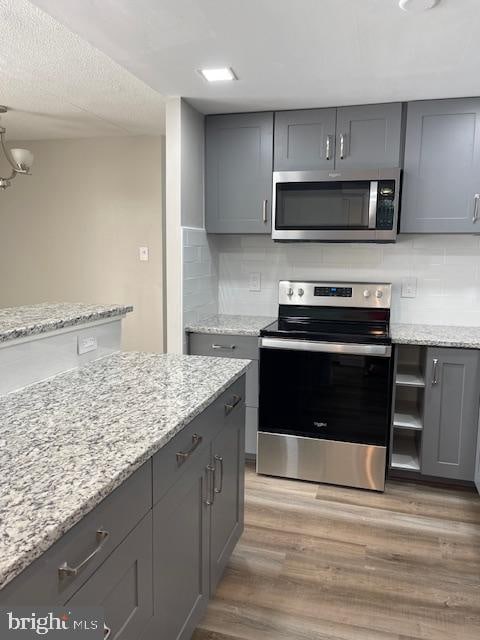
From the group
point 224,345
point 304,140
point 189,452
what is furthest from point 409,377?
point 189,452

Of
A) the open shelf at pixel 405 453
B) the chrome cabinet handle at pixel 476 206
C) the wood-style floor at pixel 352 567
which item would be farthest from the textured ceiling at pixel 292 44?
the wood-style floor at pixel 352 567

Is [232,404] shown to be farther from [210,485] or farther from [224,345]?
[224,345]

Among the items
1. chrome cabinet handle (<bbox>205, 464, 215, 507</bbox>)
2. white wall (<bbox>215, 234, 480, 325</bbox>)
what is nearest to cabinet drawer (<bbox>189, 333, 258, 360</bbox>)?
white wall (<bbox>215, 234, 480, 325</bbox>)

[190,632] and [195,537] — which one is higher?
[195,537]

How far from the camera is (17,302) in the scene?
179 inches

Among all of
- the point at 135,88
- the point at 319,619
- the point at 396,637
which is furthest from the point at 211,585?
the point at 135,88

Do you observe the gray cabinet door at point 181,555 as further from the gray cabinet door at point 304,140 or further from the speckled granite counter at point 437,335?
the gray cabinet door at point 304,140

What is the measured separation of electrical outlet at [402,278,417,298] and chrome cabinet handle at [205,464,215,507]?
6.86 feet

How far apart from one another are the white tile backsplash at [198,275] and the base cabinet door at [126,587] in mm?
1937

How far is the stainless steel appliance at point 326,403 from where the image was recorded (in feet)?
9.01

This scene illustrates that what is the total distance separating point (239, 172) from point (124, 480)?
2.45 metres

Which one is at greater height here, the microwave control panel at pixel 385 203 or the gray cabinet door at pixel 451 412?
the microwave control panel at pixel 385 203

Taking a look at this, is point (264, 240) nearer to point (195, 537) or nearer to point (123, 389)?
point (123, 389)

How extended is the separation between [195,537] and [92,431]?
Result: 0.56 metres
